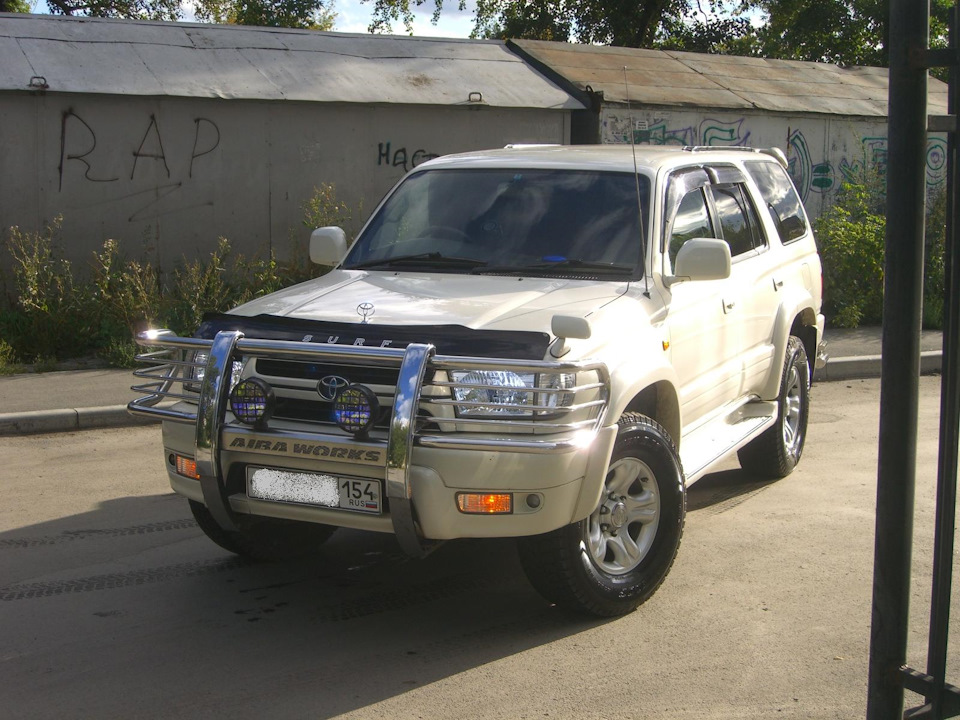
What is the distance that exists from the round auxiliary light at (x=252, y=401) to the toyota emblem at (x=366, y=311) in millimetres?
507

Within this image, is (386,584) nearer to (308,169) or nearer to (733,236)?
(733,236)

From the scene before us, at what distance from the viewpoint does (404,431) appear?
13.1 ft

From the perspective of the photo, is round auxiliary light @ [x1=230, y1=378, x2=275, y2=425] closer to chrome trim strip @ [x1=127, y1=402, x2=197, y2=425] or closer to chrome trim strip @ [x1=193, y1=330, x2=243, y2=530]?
chrome trim strip @ [x1=193, y1=330, x2=243, y2=530]

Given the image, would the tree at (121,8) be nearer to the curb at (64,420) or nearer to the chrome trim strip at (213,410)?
the curb at (64,420)

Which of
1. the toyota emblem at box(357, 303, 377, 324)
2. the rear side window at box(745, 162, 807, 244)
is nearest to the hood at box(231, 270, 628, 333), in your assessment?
the toyota emblem at box(357, 303, 377, 324)

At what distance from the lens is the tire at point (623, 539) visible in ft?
14.4

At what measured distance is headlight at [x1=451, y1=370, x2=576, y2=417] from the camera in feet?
13.5

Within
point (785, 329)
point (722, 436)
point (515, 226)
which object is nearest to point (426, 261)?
point (515, 226)

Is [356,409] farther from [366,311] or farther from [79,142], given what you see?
[79,142]

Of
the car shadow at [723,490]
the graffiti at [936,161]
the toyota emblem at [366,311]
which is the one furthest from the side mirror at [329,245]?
the graffiti at [936,161]

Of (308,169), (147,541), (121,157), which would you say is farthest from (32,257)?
(147,541)

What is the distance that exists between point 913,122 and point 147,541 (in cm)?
439

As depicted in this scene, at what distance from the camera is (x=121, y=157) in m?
11.8

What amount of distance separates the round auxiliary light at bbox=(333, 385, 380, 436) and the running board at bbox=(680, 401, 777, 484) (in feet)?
5.83
